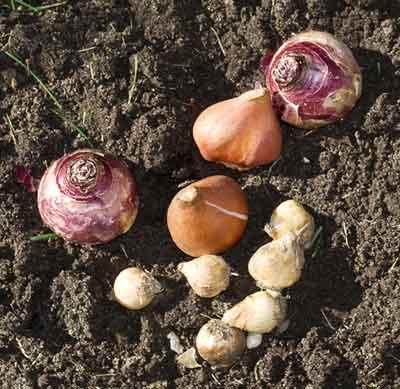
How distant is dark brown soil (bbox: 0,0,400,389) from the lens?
2.28 m

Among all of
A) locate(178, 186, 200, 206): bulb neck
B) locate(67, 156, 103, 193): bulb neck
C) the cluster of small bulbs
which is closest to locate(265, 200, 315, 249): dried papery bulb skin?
the cluster of small bulbs

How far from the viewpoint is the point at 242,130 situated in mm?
2229

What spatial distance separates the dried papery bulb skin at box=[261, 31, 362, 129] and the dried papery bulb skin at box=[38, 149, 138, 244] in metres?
0.45

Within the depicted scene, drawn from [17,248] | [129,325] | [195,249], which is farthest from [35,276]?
[195,249]

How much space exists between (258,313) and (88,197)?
0.51 m

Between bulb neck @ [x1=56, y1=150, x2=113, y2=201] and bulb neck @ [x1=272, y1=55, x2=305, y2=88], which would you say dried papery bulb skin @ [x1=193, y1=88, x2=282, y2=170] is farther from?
bulb neck @ [x1=56, y1=150, x2=113, y2=201]

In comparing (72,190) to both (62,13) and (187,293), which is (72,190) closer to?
(187,293)

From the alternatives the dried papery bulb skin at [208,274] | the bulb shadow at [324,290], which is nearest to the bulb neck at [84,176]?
the dried papery bulb skin at [208,274]

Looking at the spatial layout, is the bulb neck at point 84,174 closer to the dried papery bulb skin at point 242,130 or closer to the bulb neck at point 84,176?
the bulb neck at point 84,176

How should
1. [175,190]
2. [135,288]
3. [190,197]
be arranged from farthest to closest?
[175,190] → [135,288] → [190,197]

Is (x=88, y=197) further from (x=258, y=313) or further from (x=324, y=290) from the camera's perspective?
(x=324, y=290)

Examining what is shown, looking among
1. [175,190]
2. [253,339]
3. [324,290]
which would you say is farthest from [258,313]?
[175,190]

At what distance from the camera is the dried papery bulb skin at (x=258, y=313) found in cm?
221

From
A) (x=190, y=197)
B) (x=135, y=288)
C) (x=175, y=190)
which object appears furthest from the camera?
(x=175, y=190)
